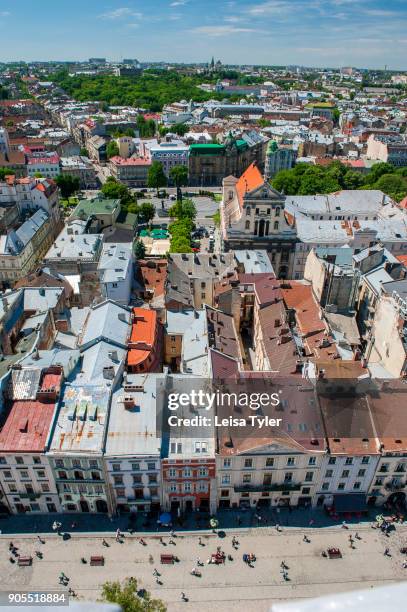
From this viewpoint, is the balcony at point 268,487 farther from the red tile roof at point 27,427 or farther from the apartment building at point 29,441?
→ the red tile roof at point 27,427

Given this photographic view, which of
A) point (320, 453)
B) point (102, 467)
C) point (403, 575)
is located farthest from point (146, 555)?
point (403, 575)

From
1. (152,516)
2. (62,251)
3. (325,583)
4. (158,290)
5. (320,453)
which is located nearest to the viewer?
(325,583)

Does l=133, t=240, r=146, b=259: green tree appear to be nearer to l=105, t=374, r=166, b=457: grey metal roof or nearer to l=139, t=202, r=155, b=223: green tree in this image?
l=139, t=202, r=155, b=223: green tree

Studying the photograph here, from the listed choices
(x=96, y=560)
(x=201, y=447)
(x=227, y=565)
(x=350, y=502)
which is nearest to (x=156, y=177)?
(x=201, y=447)

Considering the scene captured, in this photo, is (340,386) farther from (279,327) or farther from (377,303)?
(377,303)

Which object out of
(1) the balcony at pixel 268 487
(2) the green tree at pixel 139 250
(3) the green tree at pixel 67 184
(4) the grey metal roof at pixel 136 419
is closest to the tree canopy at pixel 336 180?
(2) the green tree at pixel 139 250

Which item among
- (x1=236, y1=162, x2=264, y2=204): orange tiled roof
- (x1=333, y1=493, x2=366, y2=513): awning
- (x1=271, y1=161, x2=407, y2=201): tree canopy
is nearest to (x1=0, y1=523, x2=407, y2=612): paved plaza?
(x1=333, y1=493, x2=366, y2=513): awning
